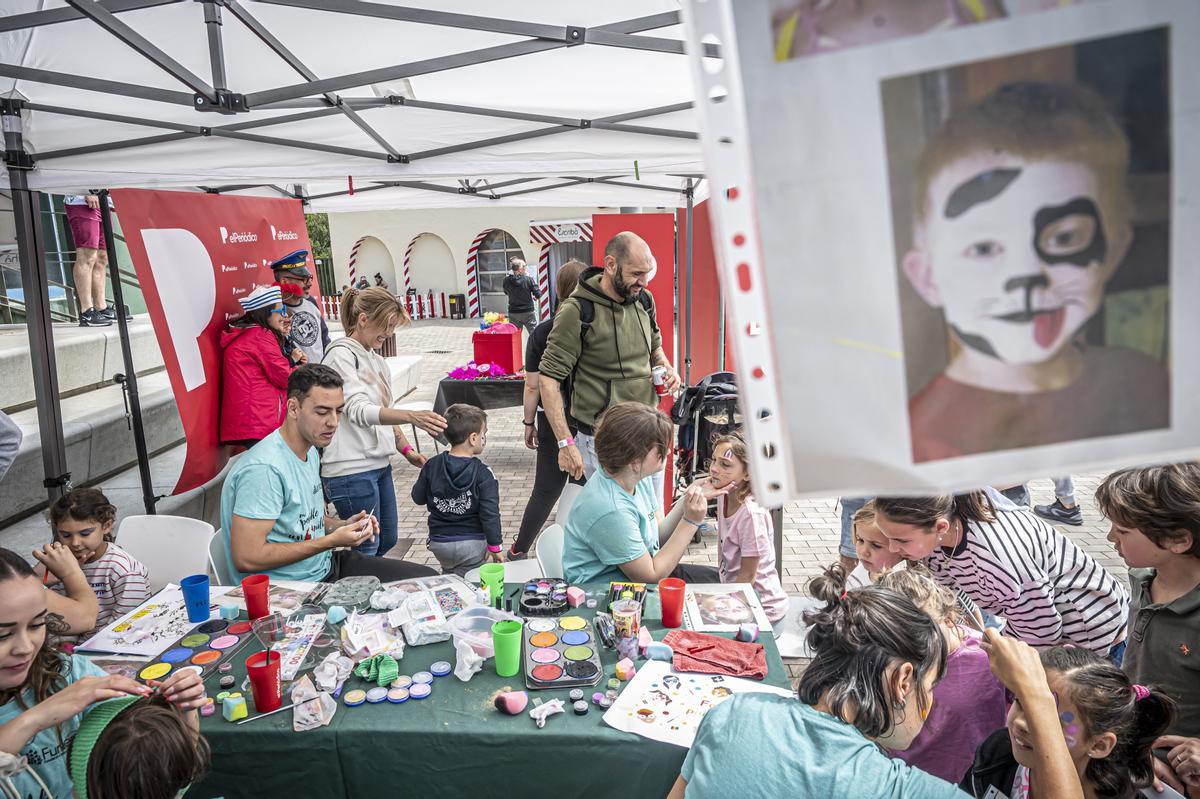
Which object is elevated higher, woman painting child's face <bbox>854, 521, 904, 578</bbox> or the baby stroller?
the baby stroller

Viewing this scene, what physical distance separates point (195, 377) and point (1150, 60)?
15.6 ft

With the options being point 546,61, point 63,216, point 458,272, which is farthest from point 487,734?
point 458,272

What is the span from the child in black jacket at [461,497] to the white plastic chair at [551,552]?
65cm

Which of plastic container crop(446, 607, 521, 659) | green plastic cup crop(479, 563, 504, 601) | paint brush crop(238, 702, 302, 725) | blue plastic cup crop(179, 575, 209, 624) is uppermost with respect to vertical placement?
blue plastic cup crop(179, 575, 209, 624)

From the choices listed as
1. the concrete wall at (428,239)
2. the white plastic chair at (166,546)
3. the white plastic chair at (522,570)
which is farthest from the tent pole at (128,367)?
the concrete wall at (428,239)

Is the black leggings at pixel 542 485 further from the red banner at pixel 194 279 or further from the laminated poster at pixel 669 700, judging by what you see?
the laminated poster at pixel 669 700

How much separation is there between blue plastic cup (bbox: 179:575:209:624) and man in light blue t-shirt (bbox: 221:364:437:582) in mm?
435

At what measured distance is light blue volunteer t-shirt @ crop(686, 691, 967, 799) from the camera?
4.68 ft

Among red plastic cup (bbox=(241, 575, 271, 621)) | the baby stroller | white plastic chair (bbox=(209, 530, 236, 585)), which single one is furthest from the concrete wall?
red plastic cup (bbox=(241, 575, 271, 621))

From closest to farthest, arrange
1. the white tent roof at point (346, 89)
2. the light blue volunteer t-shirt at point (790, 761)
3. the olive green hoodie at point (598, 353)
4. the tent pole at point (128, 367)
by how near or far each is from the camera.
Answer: the light blue volunteer t-shirt at point (790, 761) < the white tent roof at point (346, 89) < the olive green hoodie at point (598, 353) < the tent pole at point (128, 367)

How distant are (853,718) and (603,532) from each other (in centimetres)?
141

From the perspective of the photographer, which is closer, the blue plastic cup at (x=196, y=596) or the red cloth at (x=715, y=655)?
the red cloth at (x=715, y=655)

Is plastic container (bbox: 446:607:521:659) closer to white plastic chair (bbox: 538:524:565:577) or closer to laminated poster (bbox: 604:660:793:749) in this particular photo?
laminated poster (bbox: 604:660:793:749)

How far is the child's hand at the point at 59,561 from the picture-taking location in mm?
2482
